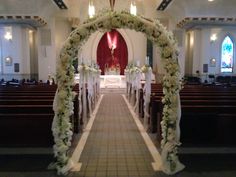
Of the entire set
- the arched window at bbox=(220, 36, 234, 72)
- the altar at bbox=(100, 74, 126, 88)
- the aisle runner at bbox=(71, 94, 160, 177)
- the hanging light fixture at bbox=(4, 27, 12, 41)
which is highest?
the hanging light fixture at bbox=(4, 27, 12, 41)

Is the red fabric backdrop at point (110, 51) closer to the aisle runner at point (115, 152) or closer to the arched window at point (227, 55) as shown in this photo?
the arched window at point (227, 55)

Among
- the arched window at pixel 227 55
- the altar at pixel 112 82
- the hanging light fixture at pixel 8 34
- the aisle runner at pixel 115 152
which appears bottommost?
the aisle runner at pixel 115 152

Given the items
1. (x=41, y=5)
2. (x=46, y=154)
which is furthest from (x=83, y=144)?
(x=41, y=5)

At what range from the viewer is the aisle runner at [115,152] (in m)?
4.30

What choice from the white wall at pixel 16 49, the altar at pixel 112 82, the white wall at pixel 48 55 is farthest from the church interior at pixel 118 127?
the white wall at pixel 48 55

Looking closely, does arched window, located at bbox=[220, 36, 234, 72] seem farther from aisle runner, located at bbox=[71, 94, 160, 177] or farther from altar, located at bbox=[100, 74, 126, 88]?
aisle runner, located at bbox=[71, 94, 160, 177]

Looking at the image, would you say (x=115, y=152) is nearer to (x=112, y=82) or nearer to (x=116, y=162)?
(x=116, y=162)

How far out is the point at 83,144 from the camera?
5668 mm

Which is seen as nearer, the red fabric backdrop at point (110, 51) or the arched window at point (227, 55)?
the arched window at point (227, 55)

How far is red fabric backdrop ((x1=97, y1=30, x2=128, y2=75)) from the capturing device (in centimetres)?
→ 2103

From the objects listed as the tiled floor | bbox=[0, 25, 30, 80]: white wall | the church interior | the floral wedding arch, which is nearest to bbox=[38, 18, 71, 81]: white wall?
bbox=[0, 25, 30, 80]: white wall

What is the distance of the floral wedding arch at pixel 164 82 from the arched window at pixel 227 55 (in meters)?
15.0

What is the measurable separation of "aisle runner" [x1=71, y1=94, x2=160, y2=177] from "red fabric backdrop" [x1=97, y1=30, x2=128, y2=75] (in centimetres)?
1346

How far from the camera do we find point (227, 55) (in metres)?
18.4
